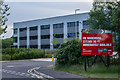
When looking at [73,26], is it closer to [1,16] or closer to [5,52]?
[5,52]

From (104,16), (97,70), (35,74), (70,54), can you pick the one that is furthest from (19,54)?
(97,70)

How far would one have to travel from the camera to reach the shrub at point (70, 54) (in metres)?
16.7

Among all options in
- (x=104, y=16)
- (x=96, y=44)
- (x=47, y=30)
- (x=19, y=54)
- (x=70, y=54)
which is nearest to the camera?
(x=96, y=44)

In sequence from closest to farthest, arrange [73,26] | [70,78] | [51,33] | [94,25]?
[70,78] → [94,25] → [73,26] → [51,33]

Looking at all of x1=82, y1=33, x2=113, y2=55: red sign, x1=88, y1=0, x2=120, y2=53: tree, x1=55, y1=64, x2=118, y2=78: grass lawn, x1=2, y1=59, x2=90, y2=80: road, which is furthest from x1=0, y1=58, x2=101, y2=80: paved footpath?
x1=88, y1=0, x2=120, y2=53: tree

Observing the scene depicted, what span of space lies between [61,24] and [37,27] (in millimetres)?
9116

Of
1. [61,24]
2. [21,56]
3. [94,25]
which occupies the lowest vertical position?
[21,56]

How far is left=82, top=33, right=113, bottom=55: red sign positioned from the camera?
14365 mm

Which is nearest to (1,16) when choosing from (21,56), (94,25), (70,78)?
(94,25)

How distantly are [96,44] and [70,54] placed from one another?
3.19m

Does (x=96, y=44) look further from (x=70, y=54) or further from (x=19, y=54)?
(x=19, y=54)

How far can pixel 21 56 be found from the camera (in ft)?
110

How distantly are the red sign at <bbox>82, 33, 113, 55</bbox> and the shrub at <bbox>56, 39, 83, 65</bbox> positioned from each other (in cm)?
246

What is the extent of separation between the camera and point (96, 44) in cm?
1445
